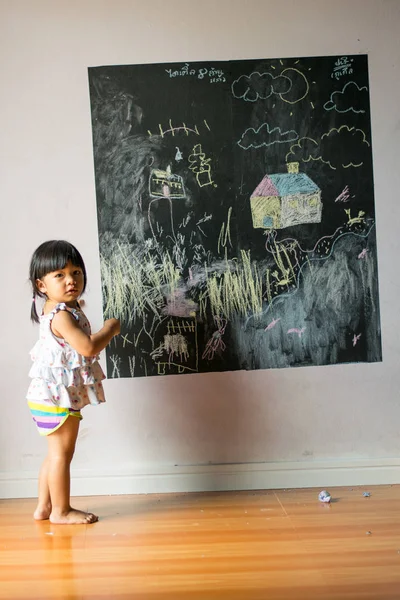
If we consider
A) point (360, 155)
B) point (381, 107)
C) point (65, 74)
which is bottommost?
point (360, 155)

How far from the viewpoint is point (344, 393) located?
312cm

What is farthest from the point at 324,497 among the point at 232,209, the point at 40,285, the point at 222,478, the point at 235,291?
the point at 40,285

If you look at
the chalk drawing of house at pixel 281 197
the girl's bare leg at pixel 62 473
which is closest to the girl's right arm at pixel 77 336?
the girl's bare leg at pixel 62 473

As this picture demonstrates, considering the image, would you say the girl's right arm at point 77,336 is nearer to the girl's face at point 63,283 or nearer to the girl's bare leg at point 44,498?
the girl's face at point 63,283

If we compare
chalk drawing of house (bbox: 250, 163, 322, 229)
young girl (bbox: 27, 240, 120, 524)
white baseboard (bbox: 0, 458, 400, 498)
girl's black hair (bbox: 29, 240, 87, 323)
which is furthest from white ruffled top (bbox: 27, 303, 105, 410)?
chalk drawing of house (bbox: 250, 163, 322, 229)

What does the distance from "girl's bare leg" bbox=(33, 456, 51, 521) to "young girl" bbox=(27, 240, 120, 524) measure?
0.19 ft

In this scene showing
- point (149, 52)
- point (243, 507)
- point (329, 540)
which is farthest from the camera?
point (149, 52)

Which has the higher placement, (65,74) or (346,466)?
(65,74)

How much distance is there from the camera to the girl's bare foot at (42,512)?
2750 mm

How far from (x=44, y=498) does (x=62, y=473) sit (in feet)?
0.62

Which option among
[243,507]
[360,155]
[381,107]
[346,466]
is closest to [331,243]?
[360,155]

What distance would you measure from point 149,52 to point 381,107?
1012 millimetres

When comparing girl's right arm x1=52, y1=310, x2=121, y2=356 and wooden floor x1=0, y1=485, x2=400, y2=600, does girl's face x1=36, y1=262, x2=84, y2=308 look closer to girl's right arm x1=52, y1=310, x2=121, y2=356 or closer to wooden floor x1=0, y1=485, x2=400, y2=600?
Answer: girl's right arm x1=52, y1=310, x2=121, y2=356

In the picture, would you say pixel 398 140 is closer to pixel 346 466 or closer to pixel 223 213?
pixel 223 213
